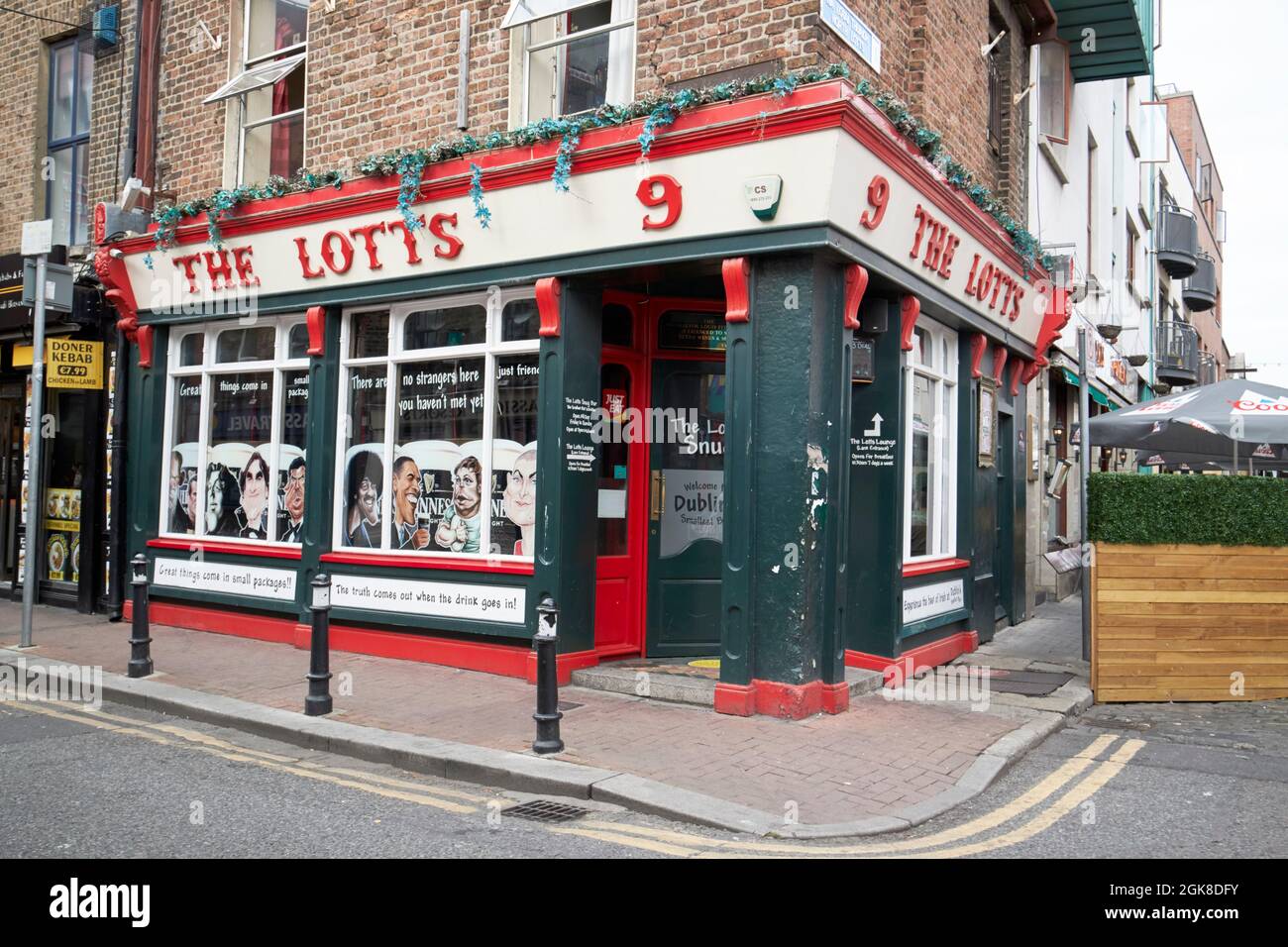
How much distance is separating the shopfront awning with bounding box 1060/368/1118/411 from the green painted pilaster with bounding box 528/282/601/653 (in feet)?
28.1

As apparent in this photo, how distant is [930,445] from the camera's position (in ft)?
34.0

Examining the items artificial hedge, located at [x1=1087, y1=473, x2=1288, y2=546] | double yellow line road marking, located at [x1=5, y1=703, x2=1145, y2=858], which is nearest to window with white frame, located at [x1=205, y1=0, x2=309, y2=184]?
double yellow line road marking, located at [x1=5, y1=703, x2=1145, y2=858]

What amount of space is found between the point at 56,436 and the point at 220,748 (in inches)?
330

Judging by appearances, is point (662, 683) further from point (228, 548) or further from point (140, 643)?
point (228, 548)

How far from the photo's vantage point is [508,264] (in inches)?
357

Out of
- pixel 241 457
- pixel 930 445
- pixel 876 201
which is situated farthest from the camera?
pixel 241 457

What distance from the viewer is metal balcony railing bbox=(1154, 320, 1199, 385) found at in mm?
25297

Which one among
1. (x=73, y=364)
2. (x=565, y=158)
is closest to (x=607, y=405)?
(x=565, y=158)

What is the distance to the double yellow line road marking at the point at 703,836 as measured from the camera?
17.1ft

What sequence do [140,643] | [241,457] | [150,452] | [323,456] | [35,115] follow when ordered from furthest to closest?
[35,115] → [150,452] → [241,457] → [323,456] → [140,643]

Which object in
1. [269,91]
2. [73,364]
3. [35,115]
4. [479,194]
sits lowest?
[73,364]

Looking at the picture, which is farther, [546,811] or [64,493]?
[64,493]

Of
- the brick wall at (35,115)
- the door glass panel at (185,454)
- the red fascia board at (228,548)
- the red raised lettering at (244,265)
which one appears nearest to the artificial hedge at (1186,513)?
the red fascia board at (228,548)

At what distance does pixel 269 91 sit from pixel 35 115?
452 centimetres
